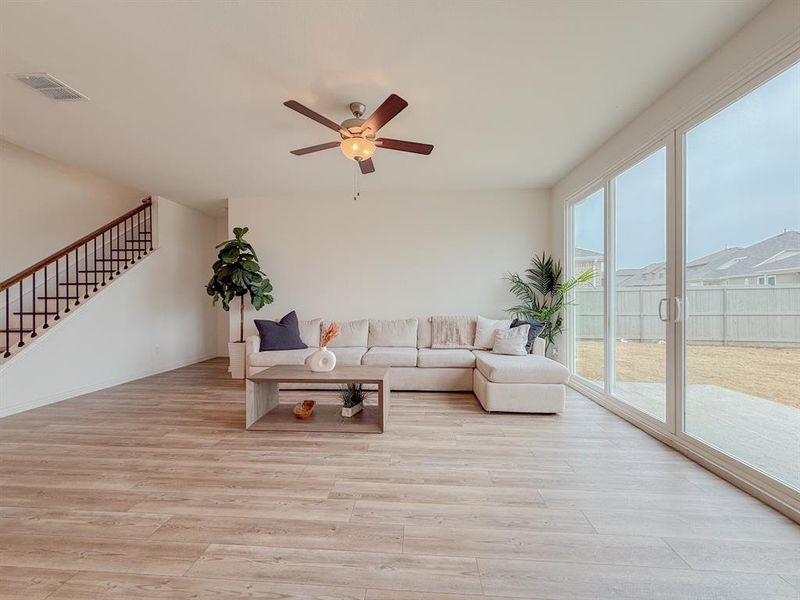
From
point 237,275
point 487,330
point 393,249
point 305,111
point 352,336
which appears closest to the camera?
point 305,111

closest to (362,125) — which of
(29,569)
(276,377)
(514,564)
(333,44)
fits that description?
(333,44)

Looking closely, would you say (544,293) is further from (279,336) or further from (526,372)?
(279,336)

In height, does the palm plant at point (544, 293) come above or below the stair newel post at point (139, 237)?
below

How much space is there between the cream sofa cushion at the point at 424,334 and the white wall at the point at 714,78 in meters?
2.87

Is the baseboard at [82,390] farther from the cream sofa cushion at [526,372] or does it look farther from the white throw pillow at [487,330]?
the white throw pillow at [487,330]

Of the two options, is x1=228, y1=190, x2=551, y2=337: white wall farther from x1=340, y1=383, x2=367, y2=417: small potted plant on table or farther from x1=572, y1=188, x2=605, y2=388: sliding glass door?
x1=340, y1=383, x2=367, y2=417: small potted plant on table

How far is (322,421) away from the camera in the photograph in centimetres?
305

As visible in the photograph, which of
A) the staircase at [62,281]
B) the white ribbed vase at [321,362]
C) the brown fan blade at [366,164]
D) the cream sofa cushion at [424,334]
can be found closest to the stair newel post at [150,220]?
the staircase at [62,281]

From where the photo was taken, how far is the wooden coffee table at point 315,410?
113 inches

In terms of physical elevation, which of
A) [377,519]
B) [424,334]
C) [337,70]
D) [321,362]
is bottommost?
[377,519]

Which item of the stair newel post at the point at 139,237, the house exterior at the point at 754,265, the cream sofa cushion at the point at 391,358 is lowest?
the cream sofa cushion at the point at 391,358

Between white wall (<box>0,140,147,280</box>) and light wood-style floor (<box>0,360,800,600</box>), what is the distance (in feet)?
10.5

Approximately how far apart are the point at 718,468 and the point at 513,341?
213 centimetres

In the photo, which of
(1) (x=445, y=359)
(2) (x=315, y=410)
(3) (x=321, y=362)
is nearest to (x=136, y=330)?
(2) (x=315, y=410)
